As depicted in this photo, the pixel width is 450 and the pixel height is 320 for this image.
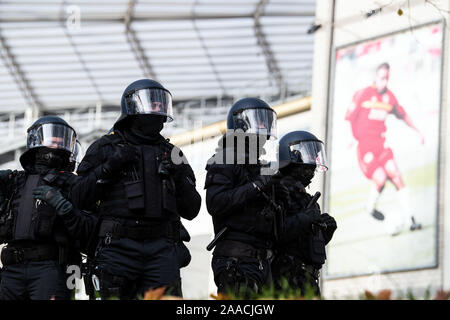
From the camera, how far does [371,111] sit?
15.8m

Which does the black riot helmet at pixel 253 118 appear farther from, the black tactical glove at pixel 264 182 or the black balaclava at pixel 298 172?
the black balaclava at pixel 298 172

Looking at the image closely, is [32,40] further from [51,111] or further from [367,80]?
[367,80]

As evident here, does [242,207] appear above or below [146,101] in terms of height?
below

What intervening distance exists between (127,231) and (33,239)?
117cm

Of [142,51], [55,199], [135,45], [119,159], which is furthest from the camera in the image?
[142,51]

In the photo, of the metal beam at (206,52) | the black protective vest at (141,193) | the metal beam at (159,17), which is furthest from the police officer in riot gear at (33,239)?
the metal beam at (159,17)

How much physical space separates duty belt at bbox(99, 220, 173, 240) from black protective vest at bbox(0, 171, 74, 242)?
92 centimetres

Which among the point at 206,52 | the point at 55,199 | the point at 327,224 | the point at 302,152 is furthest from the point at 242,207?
the point at 206,52

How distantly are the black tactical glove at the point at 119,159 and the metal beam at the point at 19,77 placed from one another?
119 ft

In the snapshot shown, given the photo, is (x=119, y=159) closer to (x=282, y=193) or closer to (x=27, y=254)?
(x=27, y=254)

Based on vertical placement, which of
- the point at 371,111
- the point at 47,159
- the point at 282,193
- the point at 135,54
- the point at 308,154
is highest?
the point at 135,54

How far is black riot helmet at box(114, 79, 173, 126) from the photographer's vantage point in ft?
20.9
